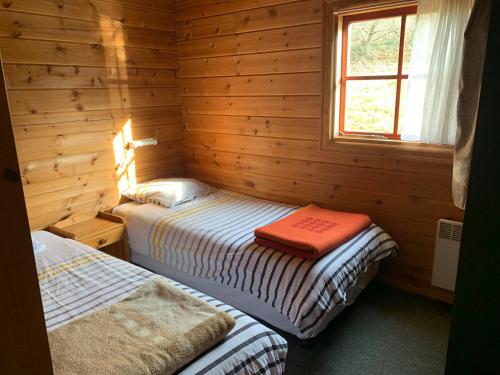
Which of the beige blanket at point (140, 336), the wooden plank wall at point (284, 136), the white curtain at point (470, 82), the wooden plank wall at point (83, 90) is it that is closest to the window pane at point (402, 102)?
the wooden plank wall at point (284, 136)

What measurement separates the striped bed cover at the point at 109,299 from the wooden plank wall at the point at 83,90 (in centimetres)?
59

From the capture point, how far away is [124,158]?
131 inches

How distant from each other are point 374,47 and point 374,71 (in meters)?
0.16

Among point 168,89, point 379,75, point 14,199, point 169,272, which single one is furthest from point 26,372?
point 168,89

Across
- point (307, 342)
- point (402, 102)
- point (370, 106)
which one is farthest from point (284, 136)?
point (307, 342)

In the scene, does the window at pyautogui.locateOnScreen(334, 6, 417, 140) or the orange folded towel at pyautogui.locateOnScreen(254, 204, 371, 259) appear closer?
the orange folded towel at pyautogui.locateOnScreen(254, 204, 371, 259)

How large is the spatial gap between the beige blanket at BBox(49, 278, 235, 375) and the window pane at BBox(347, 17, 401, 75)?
1.99 metres

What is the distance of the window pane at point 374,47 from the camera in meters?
2.50

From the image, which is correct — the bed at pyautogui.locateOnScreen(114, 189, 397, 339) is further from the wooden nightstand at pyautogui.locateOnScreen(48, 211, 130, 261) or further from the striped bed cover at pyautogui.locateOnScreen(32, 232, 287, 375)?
the striped bed cover at pyautogui.locateOnScreen(32, 232, 287, 375)

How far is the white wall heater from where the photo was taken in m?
2.36

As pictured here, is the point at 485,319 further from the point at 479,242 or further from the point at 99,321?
the point at 99,321

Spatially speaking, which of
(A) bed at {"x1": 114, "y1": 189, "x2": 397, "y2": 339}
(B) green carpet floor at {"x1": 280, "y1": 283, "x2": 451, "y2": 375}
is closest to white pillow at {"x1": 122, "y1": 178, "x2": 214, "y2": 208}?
(A) bed at {"x1": 114, "y1": 189, "x2": 397, "y2": 339}

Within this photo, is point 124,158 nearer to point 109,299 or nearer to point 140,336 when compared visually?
point 109,299

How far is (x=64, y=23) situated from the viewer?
278 centimetres
